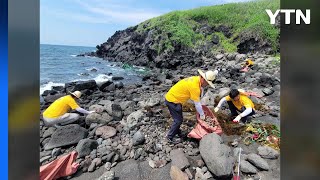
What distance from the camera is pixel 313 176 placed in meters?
2.17

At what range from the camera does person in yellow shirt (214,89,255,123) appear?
12.9 ft

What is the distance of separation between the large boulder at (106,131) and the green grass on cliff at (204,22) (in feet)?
33.7

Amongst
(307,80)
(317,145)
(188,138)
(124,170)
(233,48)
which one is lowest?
(124,170)

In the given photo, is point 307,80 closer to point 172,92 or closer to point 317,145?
point 317,145

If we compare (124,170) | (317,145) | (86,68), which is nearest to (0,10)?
(124,170)

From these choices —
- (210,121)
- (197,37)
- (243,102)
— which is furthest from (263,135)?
(197,37)

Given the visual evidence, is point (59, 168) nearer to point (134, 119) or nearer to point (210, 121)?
point (134, 119)

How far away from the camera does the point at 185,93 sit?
3.58 m

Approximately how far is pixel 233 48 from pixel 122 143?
11.3m

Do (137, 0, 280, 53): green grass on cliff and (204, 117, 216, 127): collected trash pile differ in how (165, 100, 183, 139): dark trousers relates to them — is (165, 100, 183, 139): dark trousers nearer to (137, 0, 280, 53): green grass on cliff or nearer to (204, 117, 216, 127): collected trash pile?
(204, 117, 216, 127): collected trash pile

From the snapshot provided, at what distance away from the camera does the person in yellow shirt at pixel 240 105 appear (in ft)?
12.9

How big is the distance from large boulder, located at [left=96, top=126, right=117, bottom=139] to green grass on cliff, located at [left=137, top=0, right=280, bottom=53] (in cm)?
1028

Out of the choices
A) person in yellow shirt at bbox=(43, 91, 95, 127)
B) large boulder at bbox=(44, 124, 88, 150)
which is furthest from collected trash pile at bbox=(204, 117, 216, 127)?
person in yellow shirt at bbox=(43, 91, 95, 127)

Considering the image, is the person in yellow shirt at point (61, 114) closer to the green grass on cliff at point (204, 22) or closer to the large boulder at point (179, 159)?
the large boulder at point (179, 159)
